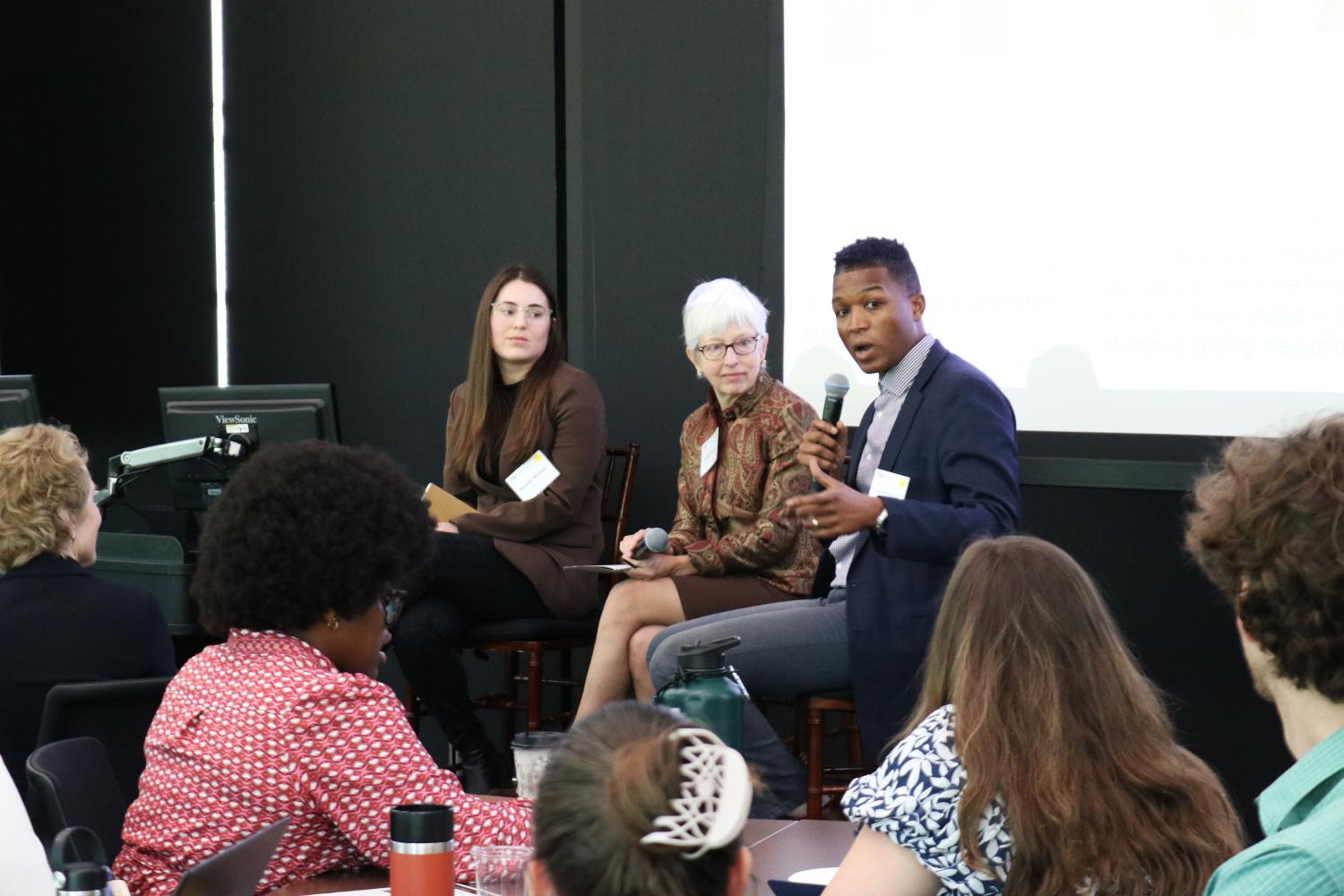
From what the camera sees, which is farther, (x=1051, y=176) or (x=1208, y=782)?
(x=1051, y=176)

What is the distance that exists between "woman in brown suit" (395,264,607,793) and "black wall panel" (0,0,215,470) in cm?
221

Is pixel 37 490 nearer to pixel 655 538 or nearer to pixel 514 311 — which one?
pixel 655 538

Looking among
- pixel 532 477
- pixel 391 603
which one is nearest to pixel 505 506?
pixel 532 477

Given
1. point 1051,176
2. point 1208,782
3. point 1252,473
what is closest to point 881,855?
point 1208,782

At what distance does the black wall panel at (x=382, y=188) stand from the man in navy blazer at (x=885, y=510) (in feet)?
6.49

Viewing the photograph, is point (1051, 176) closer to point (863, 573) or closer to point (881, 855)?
point (863, 573)

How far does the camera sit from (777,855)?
5.75 feet

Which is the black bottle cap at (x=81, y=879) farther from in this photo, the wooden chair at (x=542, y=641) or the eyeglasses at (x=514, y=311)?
the eyeglasses at (x=514, y=311)

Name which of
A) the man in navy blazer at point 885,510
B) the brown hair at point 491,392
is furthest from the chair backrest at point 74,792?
the brown hair at point 491,392

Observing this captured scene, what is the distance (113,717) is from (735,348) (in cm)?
190

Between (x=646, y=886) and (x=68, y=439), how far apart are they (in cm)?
234

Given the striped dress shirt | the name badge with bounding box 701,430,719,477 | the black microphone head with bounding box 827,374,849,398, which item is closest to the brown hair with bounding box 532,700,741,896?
the striped dress shirt

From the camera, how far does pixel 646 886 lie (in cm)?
92

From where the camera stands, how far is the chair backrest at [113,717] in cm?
223
